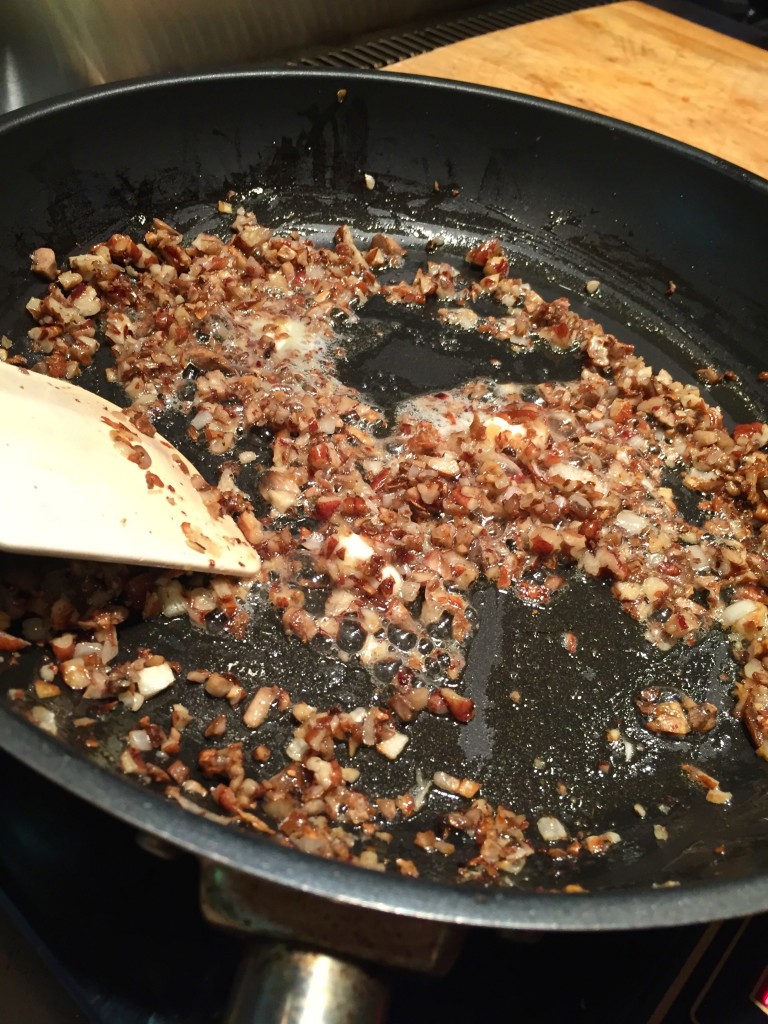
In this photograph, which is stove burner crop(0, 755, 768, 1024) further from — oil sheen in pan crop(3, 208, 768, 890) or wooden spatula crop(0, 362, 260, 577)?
wooden spatula crop(0, 362, 260, 577)

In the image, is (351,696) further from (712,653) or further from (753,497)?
(753,497)

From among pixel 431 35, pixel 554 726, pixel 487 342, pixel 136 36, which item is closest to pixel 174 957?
pixel 554 726

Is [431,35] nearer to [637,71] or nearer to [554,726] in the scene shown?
[637,71]

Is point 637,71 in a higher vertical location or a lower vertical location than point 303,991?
higher

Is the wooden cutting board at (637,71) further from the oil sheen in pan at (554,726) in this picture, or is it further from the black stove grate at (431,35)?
the oil sheen in pan at (554,726)

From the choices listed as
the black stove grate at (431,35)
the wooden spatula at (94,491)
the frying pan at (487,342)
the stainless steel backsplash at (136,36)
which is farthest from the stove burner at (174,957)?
the black stove grate at (431,35)
